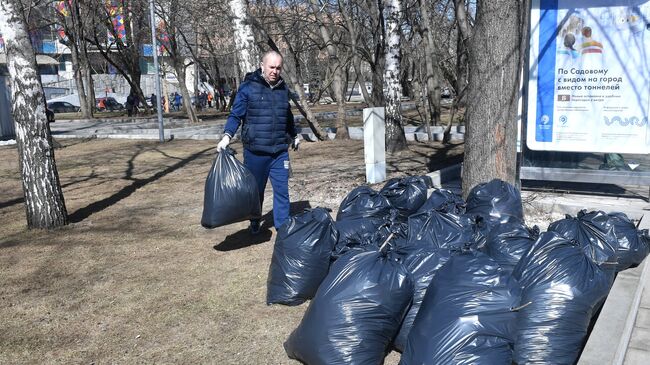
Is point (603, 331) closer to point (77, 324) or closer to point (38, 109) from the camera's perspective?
point (77, 324)

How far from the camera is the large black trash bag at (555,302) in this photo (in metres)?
3.09

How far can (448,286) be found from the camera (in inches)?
119

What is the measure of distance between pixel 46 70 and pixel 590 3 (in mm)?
65909

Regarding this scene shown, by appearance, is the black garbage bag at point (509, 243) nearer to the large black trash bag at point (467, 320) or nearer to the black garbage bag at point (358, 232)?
the large black trash bag at point (467, 320)

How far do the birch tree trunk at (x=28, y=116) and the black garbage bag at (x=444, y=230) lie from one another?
4025mm

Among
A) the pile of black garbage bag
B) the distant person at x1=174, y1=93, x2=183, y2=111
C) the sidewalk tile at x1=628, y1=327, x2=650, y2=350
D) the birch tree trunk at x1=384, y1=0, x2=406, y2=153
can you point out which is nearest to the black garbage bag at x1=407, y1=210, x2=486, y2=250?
the pile of black garbage bag

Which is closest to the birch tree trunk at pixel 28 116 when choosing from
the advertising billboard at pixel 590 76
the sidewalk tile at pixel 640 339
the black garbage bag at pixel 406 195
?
the black garbage bag at pixel 406 195

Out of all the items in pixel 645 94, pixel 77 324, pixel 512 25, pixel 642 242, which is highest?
pixel 512 25

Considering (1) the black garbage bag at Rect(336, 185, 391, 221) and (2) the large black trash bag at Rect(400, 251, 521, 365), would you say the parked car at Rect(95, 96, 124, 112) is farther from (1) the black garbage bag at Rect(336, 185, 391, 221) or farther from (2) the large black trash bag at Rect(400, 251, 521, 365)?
(2) the large black trash bag at Rect(400, 251, 521, 365)

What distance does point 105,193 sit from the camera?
852 centimetres

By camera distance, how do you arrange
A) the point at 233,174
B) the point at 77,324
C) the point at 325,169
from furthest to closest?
1. the point at 325,169
2. the point at 233,174
3. the point at 77,324

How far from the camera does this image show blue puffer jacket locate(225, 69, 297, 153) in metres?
5.12

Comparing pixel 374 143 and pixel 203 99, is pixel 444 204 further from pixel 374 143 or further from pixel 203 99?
pixel 203 99

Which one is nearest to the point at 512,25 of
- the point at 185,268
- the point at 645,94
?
the point at 645,94
